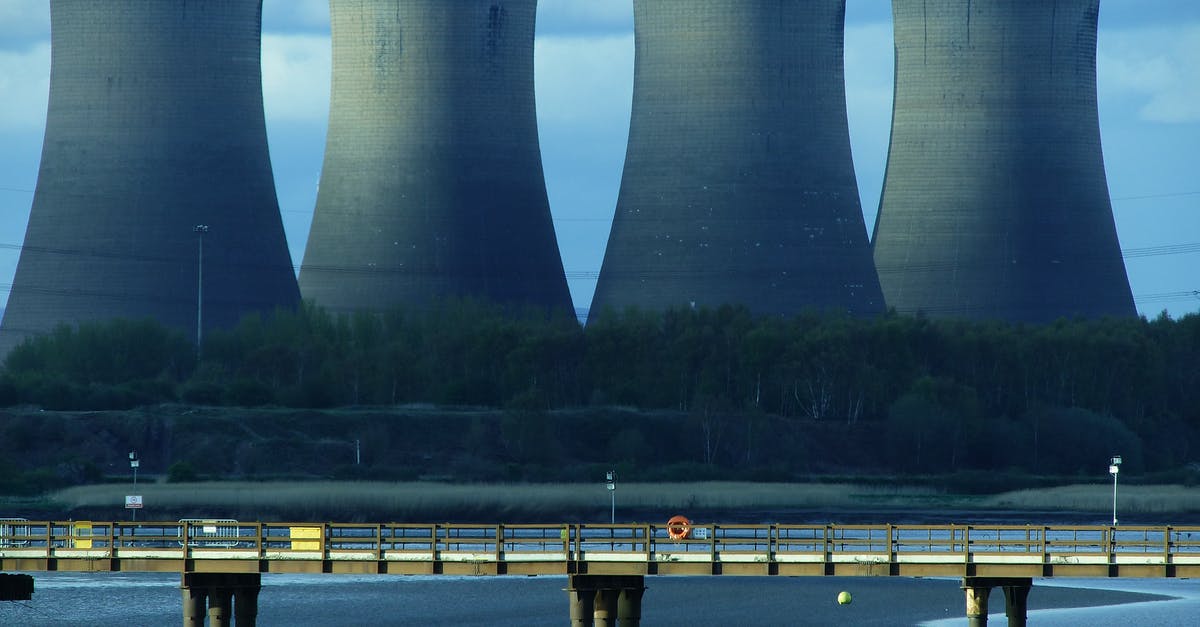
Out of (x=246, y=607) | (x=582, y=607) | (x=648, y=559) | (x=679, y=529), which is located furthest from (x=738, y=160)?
(x=648, y=559)

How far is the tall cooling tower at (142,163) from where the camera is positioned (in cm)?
6103

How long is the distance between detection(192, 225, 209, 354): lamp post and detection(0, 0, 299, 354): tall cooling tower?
0.13m

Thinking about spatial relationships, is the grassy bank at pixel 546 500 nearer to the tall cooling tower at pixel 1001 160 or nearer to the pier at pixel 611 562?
the tall cooling tower at pixel 1001 160

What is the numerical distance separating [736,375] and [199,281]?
46.0 ft

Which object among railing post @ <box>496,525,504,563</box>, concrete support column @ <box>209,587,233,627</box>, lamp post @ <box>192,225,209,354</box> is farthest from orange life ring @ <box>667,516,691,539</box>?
lamp post @ <box>192,225,209,354</box>

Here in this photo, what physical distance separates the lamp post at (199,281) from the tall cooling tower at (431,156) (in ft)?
12.5

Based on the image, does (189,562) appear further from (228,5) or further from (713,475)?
(228,5)

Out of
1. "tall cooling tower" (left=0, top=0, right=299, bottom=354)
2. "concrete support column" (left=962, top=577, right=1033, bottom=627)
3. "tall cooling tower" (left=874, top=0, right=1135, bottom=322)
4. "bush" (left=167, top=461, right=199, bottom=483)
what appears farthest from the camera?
"tall cooling tower" (left=874, top=0, right=1135, bottom=322)

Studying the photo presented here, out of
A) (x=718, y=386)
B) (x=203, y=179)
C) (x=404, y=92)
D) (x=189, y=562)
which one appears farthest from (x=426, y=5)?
(x=189, y=562)

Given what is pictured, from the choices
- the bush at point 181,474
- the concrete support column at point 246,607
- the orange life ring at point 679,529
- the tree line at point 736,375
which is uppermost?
the tree line at point 736,375

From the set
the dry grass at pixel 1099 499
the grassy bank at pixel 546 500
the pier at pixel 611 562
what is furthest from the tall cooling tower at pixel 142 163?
the pier at pixel 611 562

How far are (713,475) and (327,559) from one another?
29.2 m

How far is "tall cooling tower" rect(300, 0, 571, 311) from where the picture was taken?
63.2 m

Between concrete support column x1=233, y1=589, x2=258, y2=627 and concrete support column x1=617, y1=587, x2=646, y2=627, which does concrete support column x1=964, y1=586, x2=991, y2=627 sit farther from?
concrete support column x1=233, y1=589, x2=258, y2=627
